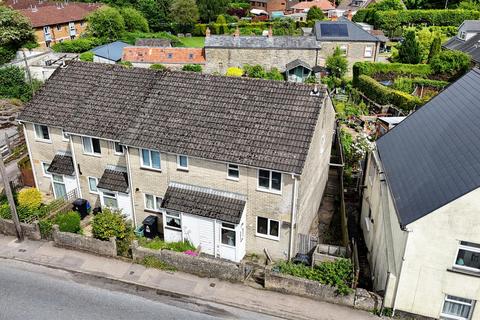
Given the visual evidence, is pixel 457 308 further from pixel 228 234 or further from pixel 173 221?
pixel 173 221

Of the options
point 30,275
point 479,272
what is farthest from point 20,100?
point 479,272

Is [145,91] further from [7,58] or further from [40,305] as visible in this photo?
[7,58]

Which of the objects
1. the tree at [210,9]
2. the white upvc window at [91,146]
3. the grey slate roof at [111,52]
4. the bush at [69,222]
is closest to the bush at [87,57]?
the grey slate roof at [111,52]

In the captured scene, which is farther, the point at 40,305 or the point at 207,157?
the point at 207,157

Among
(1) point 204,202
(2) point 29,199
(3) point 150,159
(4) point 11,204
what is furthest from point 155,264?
(2) point 29,199

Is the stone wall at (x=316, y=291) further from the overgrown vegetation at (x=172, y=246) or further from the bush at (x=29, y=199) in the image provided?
the bush at (x=29, y=199)
